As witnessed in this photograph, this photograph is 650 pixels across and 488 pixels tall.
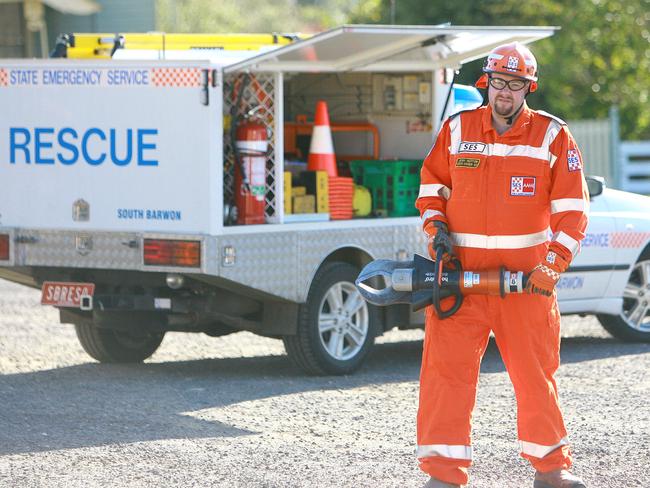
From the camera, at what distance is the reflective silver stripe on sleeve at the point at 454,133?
20.9ft

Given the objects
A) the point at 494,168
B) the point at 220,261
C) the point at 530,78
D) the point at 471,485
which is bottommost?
the point at 471,485

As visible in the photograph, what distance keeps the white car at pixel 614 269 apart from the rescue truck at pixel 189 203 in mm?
1220

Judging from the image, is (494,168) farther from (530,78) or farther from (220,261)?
(220,261)

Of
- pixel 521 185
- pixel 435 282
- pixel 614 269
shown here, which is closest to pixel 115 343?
pixel 614 269

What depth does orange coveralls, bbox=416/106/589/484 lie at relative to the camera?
614cm

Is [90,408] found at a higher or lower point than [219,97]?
lower

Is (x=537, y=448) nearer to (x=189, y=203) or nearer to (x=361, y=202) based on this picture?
(x=189, y=203)

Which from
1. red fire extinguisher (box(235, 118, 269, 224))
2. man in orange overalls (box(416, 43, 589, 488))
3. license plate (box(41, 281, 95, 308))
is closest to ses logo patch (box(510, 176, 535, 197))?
man in orange overalls (box(416, 43, 589, 488))

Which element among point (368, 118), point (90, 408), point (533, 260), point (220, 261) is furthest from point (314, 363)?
point (533, 260)

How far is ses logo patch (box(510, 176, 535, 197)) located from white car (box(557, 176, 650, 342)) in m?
4.14

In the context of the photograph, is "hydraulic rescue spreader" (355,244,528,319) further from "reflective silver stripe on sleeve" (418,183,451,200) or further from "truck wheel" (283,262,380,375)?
"truck wheel" (283,262,380,375)

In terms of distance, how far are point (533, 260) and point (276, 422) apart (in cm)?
218

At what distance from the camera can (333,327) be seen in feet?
31.3

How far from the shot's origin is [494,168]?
6.24 metres
